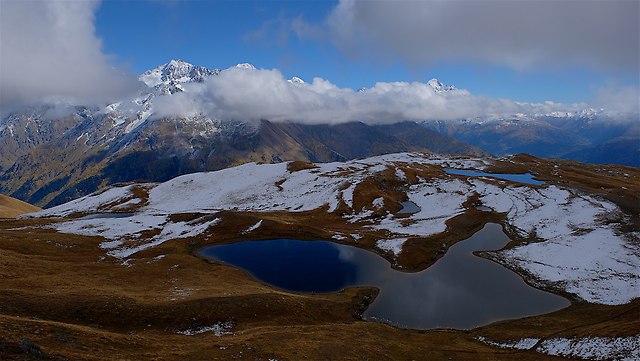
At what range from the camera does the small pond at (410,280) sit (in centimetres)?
6194

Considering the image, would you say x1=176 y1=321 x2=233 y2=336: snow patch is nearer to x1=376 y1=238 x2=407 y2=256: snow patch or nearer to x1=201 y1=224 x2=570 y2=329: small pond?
x1=201 y1=224 x2=570 y2=329: small pond

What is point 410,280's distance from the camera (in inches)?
2990

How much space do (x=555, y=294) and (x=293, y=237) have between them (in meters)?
56.9

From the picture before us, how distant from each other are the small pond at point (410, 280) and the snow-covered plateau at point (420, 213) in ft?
21.0

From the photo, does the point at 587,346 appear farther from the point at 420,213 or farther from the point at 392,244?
the point at 420,213

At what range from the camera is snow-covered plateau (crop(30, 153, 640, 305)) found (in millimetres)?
79562

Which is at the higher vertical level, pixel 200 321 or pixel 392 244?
pixel 392 244

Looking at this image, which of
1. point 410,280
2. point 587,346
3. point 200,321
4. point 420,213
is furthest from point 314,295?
point 420,213

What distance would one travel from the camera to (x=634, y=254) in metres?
82.2

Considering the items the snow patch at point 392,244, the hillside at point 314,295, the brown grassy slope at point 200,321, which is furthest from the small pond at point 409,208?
the brown grassy slope at point 200,321

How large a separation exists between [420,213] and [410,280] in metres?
60.6

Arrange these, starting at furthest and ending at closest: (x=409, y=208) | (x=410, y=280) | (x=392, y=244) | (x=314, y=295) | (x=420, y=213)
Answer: (x=409, y=208) < (x=420, y=213) < (x=392, y=244) < (x=410, y=280) < (x=314, y=295)

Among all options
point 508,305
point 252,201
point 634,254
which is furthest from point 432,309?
point 252,201

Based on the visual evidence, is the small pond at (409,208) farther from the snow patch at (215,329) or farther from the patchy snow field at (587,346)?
the snow patch at (215,329)
